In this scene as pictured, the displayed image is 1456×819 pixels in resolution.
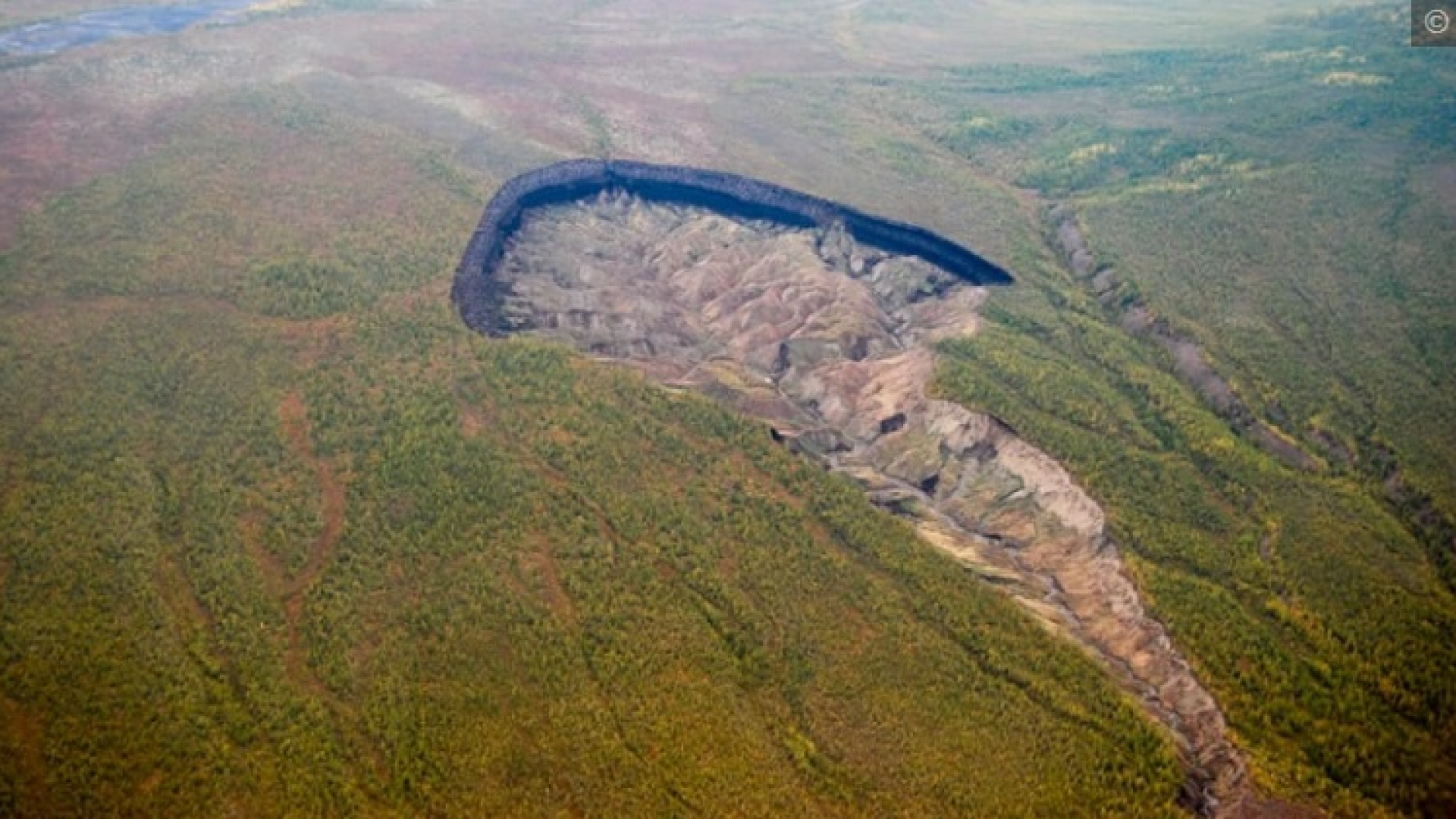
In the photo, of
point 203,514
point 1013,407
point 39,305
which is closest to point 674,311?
point 1013,407

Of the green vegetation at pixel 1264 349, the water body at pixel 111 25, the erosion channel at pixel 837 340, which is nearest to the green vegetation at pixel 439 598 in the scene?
the erosion channel at pixel 837 340

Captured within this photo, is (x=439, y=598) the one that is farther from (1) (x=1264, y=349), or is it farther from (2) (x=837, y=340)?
(1) (x=1264, y=349)

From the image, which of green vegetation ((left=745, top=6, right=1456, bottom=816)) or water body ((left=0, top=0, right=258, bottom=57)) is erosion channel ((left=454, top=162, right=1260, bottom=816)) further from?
water body ((left=0, top=0, right=258, bottom=57))

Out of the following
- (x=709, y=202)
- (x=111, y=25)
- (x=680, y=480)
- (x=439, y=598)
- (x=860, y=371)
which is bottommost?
(x=439, y=598)

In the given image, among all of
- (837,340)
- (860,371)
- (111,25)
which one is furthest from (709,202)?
(111,25)

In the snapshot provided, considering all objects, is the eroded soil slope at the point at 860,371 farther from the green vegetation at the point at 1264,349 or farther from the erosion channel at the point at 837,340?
the green vegetation at the point at 1264,349
